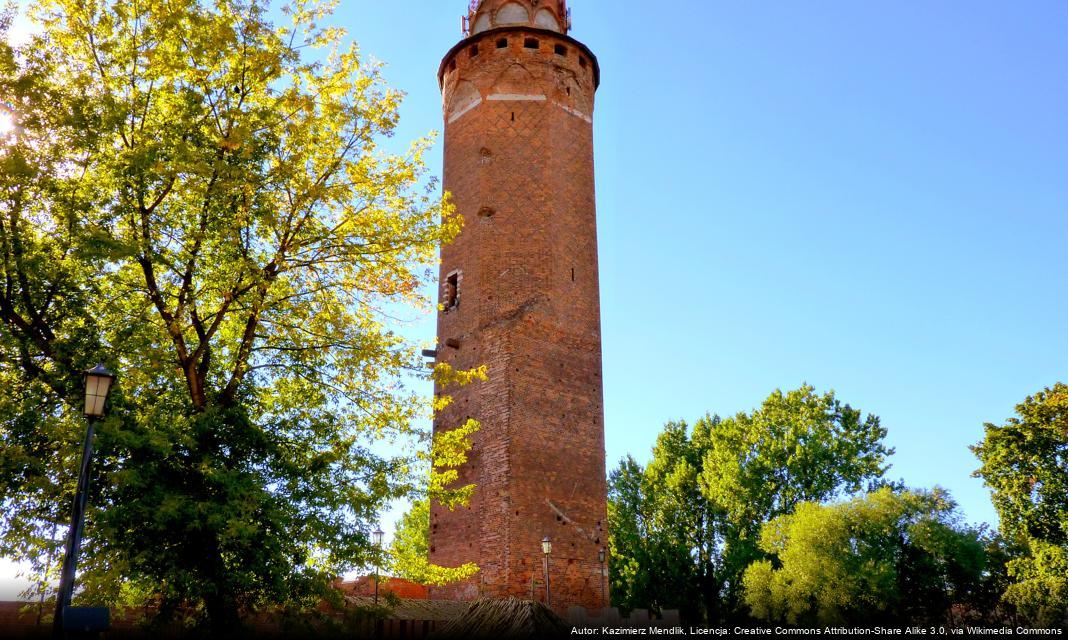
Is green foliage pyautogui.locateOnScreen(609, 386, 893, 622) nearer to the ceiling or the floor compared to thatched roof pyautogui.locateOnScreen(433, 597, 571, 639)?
nearer to the ceiling

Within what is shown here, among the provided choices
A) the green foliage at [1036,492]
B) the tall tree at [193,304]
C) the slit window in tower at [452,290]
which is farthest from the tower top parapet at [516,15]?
the green foliage at [1036,492]

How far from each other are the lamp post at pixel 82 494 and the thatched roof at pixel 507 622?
3.81 metres

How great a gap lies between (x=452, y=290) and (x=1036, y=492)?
798 inches

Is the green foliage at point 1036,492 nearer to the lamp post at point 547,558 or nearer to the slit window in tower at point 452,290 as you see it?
the lamp post at point 547,558

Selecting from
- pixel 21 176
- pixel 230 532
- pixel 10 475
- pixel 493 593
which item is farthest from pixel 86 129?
pixel 493 593

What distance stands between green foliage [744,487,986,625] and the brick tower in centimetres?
874

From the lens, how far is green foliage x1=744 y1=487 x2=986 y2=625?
83.8 ft

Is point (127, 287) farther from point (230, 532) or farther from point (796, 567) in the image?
point (796, 567)

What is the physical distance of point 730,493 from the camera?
108ft

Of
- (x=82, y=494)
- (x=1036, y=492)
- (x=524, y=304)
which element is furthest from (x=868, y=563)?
(x=82, y=494)

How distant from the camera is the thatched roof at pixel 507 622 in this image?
27.4ft

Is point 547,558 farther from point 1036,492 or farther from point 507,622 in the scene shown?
point 1036,492

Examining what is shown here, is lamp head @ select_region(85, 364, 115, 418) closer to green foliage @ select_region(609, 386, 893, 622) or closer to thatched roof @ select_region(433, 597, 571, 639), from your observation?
thatched roof @ select_region(433, 597, 571, 639)

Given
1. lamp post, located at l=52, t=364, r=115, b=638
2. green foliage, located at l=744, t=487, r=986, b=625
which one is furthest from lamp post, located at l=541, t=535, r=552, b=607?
lamp post, located at l=52, t=364, r=115, b=638
